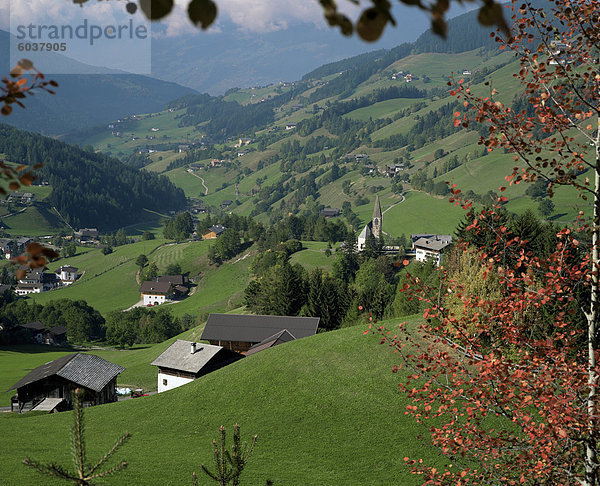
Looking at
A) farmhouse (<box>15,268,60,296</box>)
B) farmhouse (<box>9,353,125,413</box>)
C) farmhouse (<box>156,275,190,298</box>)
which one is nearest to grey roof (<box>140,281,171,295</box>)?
farmhouse (<box>156,275,190,298</box>)

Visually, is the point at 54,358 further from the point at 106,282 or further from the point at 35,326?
the point at 106,282

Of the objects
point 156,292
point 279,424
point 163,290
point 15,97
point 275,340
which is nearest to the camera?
point 15,97

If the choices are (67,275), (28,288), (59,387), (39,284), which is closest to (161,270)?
(67,275)

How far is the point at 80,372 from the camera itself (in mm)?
54594

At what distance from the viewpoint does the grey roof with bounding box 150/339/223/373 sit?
176 ft

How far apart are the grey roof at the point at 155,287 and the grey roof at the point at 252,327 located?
81.5 metres

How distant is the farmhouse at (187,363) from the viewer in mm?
53750

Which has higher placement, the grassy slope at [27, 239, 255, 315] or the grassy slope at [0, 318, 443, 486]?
the grassy slope at [0, 318, 443, 486]

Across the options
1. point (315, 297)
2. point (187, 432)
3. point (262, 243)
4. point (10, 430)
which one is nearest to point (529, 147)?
point (187, 432)

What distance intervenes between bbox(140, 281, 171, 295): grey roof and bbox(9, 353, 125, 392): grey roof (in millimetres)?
92919

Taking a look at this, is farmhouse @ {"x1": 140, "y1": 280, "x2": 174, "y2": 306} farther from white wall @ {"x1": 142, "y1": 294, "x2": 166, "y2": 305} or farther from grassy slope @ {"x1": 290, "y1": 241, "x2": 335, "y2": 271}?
grassy slope @ {"x1": 290, "y1": 241, "x2": 335, "y2": 271}

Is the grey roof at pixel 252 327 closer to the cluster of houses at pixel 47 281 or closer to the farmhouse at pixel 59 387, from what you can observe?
the farmhouse at pixel 59 387

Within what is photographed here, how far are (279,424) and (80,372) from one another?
2945 cm

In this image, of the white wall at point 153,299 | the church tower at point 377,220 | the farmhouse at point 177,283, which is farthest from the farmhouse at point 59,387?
the church tower at point 377,220
